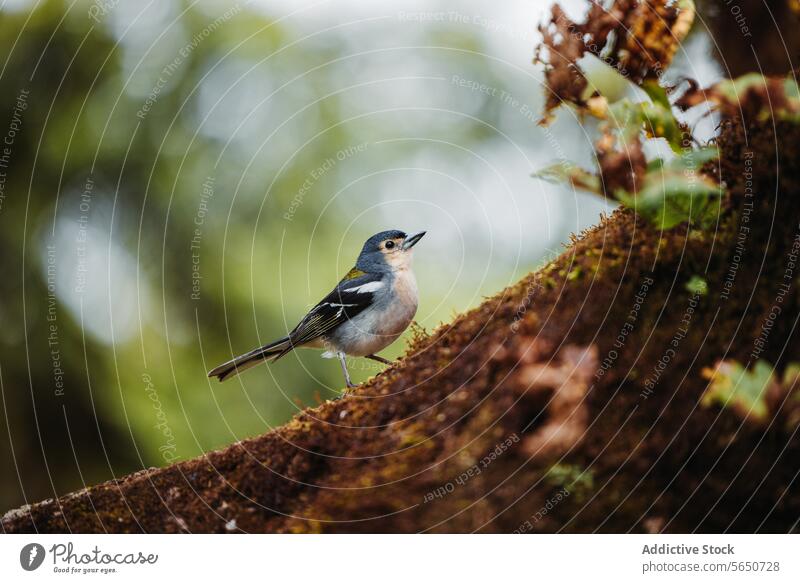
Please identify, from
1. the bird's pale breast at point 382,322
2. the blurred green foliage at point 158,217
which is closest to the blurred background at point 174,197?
the blurred green foliage at point 158,217

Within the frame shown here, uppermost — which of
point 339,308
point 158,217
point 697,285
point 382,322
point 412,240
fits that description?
point 158,217

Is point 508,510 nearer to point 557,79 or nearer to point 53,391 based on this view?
point 557,79

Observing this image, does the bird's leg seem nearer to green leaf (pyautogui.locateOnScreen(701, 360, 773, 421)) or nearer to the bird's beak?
the bird's beak

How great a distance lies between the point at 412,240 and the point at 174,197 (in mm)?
2272

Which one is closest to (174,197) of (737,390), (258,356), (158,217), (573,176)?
(158,217)

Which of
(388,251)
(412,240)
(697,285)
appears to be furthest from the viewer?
(388,251)

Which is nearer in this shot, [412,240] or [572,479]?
[572,479]

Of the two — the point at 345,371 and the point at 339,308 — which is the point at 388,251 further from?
the point at 345,371

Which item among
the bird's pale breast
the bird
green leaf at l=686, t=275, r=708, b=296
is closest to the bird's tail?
the bird

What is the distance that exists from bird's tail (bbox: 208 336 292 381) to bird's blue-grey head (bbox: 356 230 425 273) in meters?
0.47

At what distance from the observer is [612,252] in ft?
7.03

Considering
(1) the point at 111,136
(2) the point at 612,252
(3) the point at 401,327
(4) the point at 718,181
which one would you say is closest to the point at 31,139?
(1) the point at 111,136

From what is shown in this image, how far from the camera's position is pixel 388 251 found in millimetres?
2668

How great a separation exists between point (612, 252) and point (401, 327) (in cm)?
84
